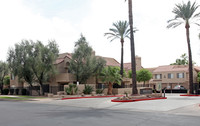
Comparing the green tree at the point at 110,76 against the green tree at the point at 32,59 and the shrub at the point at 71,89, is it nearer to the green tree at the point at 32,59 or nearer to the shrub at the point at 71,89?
the shrub at the point at 71,89

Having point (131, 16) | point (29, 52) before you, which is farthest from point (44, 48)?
point (131, 16)

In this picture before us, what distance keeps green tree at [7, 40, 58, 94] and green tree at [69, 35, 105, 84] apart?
11.0 ft

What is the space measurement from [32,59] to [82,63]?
8.14 m

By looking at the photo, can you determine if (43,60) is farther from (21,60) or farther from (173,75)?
(173,75)

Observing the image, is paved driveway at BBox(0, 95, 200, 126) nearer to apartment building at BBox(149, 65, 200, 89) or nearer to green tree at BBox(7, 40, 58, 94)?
green tree at BBox(7, 40, 58, 94)

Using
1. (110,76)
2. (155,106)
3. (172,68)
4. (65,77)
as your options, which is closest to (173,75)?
(172,68)

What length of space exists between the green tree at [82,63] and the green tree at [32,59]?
11.0 ft

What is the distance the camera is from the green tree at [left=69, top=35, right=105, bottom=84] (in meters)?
39.2

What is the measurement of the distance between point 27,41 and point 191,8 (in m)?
Result: 26.6

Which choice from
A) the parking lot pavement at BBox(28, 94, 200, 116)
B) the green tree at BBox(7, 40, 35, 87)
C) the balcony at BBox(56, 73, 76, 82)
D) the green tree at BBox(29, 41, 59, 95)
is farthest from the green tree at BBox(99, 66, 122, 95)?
the parking lot pavement at BBox(28, 94, 200, 116)

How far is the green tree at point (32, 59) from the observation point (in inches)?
1470

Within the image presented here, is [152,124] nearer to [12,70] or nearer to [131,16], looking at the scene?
[131,16]

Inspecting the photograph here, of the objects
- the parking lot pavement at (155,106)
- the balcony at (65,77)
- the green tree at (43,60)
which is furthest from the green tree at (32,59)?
the parking lot pavement at (155,106)

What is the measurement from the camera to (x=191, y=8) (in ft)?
114
